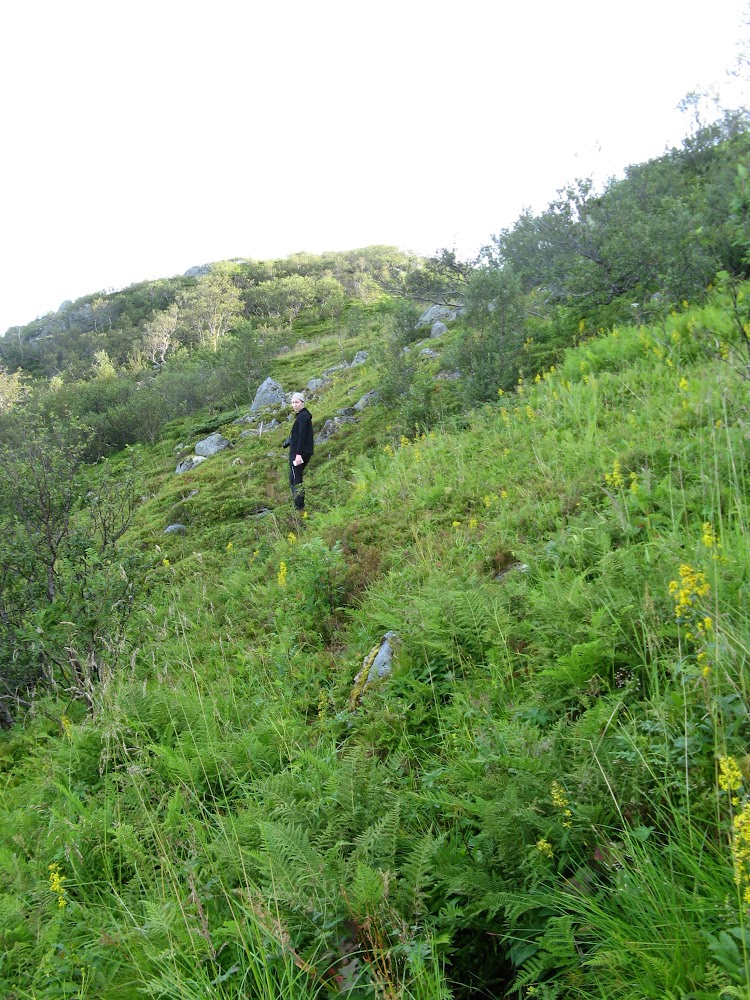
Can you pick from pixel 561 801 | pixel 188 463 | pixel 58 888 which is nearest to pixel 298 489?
pixel 58 888

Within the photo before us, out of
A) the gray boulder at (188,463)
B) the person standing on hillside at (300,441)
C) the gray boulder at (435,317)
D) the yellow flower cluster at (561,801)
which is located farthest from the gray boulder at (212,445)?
the yellow flower cluster at (561,801)

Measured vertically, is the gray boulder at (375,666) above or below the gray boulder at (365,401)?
below

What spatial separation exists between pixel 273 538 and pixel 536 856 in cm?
856

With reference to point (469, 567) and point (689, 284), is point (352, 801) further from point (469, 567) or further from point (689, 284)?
point (689, 284)

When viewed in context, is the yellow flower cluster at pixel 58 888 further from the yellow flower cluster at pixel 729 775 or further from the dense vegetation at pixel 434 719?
the yellow flower cluster at pixel 729 775

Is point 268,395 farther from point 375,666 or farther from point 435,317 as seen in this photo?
point 375,666

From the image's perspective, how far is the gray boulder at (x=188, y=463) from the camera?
21984 millimetres

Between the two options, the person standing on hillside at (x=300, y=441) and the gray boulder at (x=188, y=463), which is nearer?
the person standing on hillside at (x=300, y=441)

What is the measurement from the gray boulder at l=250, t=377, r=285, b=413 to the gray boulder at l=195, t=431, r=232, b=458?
4.56 meters

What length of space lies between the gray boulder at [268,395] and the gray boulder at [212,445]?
15.0ft

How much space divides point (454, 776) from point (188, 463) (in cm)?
2143

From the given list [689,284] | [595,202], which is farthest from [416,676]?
[595,202]

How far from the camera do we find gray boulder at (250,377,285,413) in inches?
1104

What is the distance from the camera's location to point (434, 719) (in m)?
3.19
